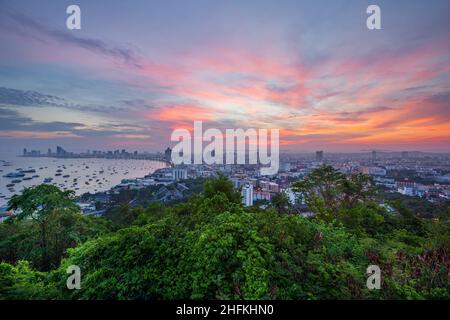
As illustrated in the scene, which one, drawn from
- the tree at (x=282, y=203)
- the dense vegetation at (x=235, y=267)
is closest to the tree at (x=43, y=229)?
the dense vegetation at (x=235, y=267)

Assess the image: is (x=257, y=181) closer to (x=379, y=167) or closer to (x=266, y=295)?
(x=379, y=167)

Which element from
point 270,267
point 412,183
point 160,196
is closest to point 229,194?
point 270,267

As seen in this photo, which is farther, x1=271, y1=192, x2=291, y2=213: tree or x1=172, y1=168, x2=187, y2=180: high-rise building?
x1=172, y1=168, x2=187, y2=180: high-rise building

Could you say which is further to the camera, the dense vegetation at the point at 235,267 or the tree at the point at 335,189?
the tree at the point at 335,189

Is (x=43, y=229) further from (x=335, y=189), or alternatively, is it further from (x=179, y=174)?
(x=179, y=174)

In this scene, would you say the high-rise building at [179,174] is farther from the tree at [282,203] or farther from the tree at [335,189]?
the tree at [335,189]

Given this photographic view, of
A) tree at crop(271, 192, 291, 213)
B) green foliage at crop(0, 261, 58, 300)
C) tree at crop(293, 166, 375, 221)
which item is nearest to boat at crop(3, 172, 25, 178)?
green foliage at crop(0, 261, 58, 300)

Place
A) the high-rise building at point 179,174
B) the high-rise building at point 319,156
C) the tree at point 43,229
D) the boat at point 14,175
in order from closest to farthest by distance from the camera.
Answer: the tree at point 43,229 < the boat at point 14,175 < the high-rise building at point 319,156 < the high-rise building at point 179,174

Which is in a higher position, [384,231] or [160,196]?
[384,231]

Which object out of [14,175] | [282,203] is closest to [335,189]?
[282,203]

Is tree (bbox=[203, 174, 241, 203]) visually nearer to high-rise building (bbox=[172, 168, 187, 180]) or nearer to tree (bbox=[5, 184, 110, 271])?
tree (bbox=[5, 184, 110, 271])

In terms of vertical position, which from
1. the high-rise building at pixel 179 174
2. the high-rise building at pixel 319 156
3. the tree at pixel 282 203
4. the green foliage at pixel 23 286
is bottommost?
the high-rise building at pixel 179 174
